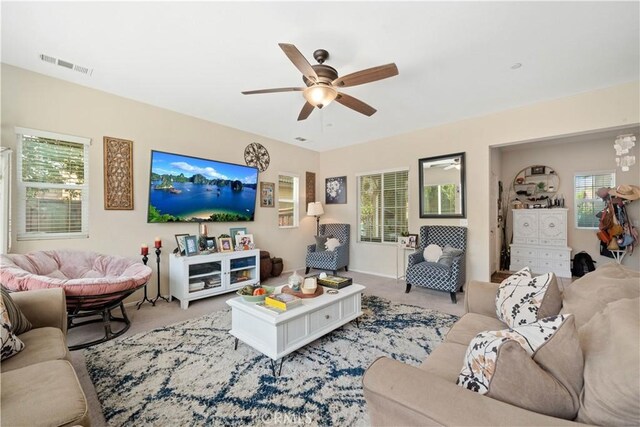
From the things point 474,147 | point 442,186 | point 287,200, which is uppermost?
point 474,147

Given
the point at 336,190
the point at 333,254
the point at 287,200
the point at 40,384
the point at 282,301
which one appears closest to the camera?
the point at 40,384

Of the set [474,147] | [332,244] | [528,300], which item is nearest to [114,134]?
[332,244]

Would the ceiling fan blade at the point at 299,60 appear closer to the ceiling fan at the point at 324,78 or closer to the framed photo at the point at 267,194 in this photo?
the ceiling fan at the point at 324,78

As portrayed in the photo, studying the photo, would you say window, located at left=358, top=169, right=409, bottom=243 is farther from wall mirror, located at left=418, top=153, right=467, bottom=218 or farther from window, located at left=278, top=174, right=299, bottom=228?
window, located at left=278, top=174, right=299, bottom=228

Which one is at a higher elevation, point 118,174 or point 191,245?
point 118,174

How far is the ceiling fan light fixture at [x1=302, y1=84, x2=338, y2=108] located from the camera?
2.43 metres

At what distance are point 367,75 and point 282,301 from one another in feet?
6.50

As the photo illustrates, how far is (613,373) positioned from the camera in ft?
2.51

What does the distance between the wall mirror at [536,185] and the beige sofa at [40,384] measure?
699 centimetres

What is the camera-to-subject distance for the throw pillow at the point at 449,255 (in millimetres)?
3716

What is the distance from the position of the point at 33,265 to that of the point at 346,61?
3.62 m

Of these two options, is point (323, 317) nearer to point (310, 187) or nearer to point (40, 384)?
point (40, 384)

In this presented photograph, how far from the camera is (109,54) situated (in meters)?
2.50

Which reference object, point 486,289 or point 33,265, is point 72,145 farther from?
point 486,289
